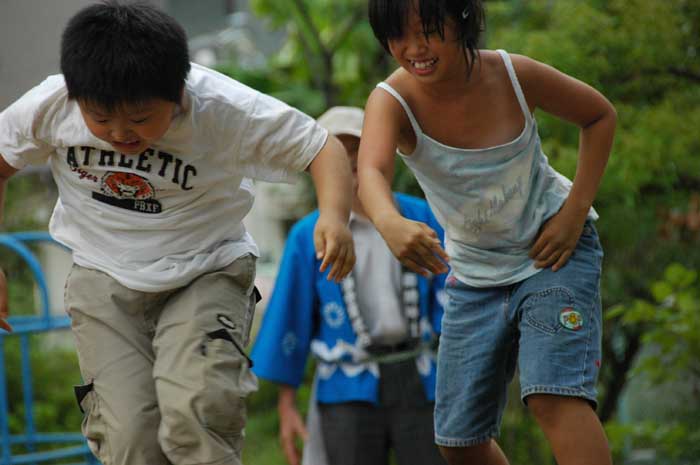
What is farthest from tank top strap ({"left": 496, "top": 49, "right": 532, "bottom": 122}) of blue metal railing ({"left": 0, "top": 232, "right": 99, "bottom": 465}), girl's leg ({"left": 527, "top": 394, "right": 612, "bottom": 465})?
blue metal railing ({"left": 0, "top": 232, "right": 99, "bottom": 465})

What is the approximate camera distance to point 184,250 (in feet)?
10.4

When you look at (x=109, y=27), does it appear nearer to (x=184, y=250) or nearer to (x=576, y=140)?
(x=184, y=250)

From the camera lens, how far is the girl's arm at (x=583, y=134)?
122 inches

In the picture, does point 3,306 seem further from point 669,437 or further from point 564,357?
point 669,437

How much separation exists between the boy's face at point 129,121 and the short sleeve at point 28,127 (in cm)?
22

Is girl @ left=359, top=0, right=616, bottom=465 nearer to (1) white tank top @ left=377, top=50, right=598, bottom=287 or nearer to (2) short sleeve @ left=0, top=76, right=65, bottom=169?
(1) white tank top @ left=377, top=50, right=598, bottom=287

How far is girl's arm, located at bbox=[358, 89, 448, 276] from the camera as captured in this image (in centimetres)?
253

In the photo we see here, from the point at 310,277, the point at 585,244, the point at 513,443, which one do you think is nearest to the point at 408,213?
the point at 310,277

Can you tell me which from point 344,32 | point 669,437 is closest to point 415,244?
point 669,437

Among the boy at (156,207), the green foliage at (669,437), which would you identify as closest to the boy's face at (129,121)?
the boy at (156,207)

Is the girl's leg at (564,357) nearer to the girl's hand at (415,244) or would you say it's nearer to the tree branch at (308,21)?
the girl's hand at (415,244)

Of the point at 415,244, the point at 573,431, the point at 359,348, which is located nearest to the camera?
the point at 415,244

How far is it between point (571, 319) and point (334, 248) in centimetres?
77

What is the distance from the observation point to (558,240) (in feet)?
10.2
